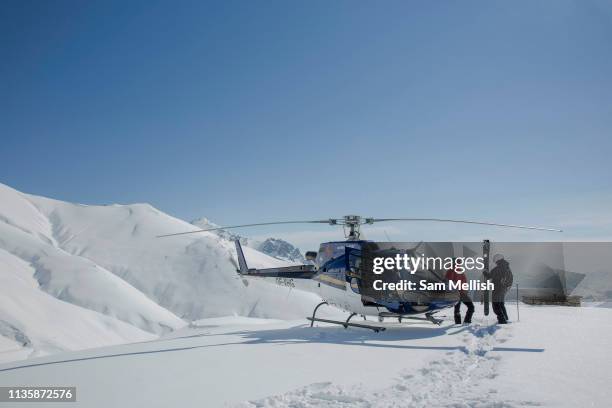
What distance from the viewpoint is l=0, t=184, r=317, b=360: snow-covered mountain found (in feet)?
153

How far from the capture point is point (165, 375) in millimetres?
5949

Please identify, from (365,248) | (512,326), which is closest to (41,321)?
(365,248)

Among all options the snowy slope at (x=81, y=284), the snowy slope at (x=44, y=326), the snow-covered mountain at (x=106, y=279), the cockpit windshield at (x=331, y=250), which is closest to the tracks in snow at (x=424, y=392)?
the cockpit windshield at (x=331, y=250)

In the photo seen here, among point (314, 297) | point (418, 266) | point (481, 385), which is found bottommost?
point (314, 297)

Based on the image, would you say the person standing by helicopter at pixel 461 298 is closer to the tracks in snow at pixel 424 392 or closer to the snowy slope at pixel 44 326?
the tracks in snow at pixel 424 392

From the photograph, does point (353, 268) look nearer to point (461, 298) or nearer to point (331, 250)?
point (331, 250)

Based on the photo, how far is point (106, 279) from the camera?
72.0 meters

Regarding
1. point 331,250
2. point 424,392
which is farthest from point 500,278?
point 424,392

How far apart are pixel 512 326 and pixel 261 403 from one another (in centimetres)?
→ 719

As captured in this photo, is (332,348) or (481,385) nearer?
(481,385)

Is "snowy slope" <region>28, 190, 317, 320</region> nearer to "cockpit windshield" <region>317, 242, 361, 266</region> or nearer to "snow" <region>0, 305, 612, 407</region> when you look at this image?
"cockpit windshield" <region>317, 242, 361, 266</region>

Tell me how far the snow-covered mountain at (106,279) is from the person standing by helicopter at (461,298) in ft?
84.7

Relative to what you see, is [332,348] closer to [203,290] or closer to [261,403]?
[261,403]

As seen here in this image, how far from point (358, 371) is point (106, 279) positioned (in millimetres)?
76858
